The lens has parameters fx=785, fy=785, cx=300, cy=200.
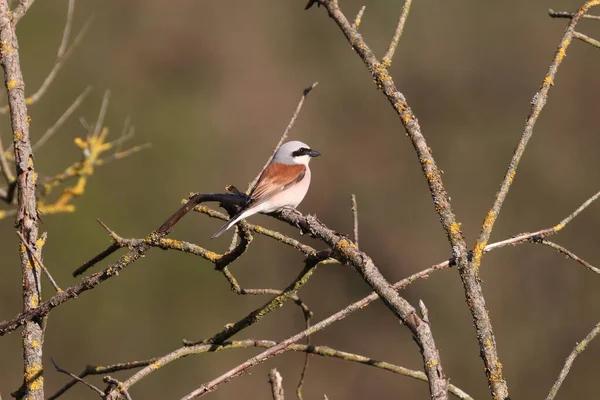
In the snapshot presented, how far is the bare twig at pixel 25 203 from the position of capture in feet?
7.12

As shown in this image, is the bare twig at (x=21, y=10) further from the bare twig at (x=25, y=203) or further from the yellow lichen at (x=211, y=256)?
the yellow lichen at (x=211, y=256)

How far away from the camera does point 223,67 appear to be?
1597 cm

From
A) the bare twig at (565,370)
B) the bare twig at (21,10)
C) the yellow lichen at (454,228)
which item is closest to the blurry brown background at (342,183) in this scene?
the bare twig at (21,10)

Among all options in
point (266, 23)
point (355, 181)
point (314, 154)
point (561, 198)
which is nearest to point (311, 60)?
point (266, 23)

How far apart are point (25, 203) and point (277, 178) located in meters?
2.15

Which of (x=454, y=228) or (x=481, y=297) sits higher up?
(x=454, y=228)

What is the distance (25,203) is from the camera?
2.31m

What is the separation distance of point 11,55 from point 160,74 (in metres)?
13.4

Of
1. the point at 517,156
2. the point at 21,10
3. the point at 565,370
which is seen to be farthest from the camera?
the point at 21,10

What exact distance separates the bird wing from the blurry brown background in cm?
747

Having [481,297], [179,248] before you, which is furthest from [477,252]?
[179,248]

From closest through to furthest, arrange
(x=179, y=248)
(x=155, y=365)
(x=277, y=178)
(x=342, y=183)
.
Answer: (x=155, y=365), (x=179, y=248), (x=277, y=178), (x=342, y=183)

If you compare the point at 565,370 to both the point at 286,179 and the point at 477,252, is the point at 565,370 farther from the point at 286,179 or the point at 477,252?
the point at 286,179

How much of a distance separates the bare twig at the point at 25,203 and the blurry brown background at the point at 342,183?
918cm
